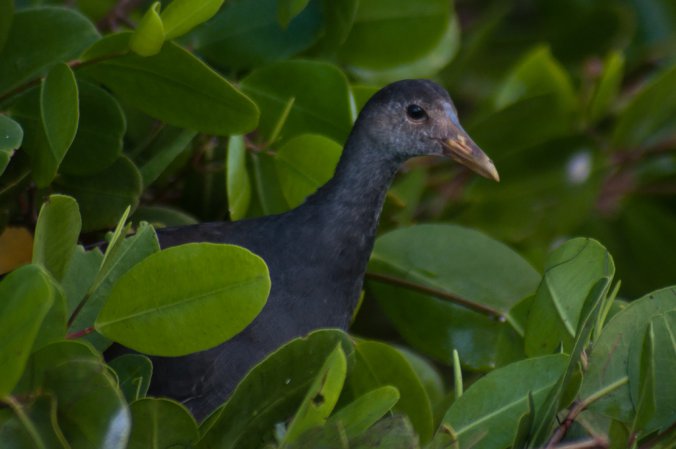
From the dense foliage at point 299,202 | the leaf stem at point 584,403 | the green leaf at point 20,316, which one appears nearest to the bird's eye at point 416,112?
the dense foliage at point 299,202

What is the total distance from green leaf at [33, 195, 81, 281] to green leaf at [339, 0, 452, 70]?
42.7 inches

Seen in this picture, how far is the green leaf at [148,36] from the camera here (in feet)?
6.38

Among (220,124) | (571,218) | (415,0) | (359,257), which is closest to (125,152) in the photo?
(220,124)

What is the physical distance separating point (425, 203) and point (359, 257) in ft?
2.24

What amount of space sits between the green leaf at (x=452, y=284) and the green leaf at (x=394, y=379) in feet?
0.83

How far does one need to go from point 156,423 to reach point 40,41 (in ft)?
2.67

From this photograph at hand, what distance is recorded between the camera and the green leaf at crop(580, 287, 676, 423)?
1811mm

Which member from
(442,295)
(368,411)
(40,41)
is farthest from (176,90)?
(368,411)

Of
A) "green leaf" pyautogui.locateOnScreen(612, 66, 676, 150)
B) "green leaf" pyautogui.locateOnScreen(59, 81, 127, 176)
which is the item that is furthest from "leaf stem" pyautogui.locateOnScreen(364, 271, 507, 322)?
"green leaf" pyautogui.locateOnScreen(612, 66, 676, 150)

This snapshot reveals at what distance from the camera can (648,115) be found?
296cm

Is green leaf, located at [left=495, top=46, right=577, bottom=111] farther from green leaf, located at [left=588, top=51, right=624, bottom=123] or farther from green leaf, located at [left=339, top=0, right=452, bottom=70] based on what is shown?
green leaf, located at [left=339, top=0, right=452, bottom=70]

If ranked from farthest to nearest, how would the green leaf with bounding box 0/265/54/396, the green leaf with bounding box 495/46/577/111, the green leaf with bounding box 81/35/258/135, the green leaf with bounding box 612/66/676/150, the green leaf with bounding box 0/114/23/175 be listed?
the green leaf with bounding box 495/46/577/111, the green leaf with bounding box 612/66/676/150, the green leaf with bounding box 81/35/258/135, the green leaf with bounding box 0/114/23/175, the green leaf with bounding box 0/265/54/396

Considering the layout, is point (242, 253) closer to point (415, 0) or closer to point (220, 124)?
point (220, 124)

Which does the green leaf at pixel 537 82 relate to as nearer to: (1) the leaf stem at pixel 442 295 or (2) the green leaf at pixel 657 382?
(1) the leaf stem at pixel 442 295
